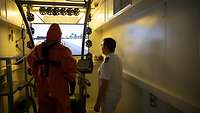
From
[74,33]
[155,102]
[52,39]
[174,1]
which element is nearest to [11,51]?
[74,33]

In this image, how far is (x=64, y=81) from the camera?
2.56 meters

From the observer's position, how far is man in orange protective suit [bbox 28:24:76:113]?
2.48 meters

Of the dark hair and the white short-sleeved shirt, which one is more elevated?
the dark hair

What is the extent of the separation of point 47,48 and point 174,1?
1.46m

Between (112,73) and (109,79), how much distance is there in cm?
8

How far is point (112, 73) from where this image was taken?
99.3 inches

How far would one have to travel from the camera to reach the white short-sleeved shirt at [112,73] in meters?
2.48

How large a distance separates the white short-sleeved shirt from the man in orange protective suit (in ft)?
1.27

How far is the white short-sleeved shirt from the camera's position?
2477 mm

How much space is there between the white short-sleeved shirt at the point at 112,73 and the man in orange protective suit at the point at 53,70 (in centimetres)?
39

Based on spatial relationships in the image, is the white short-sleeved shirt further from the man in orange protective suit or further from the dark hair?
the man in orange protective suit

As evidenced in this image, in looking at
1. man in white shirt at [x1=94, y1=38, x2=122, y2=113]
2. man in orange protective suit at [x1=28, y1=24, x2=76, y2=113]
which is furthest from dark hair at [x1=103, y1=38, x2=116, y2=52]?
man in orange protective suit at [x1=28, y1=24, x2=76, y2=113]

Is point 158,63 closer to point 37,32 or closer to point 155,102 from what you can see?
point 155,102

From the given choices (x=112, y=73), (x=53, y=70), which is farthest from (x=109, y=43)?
(x=53, y=70)
